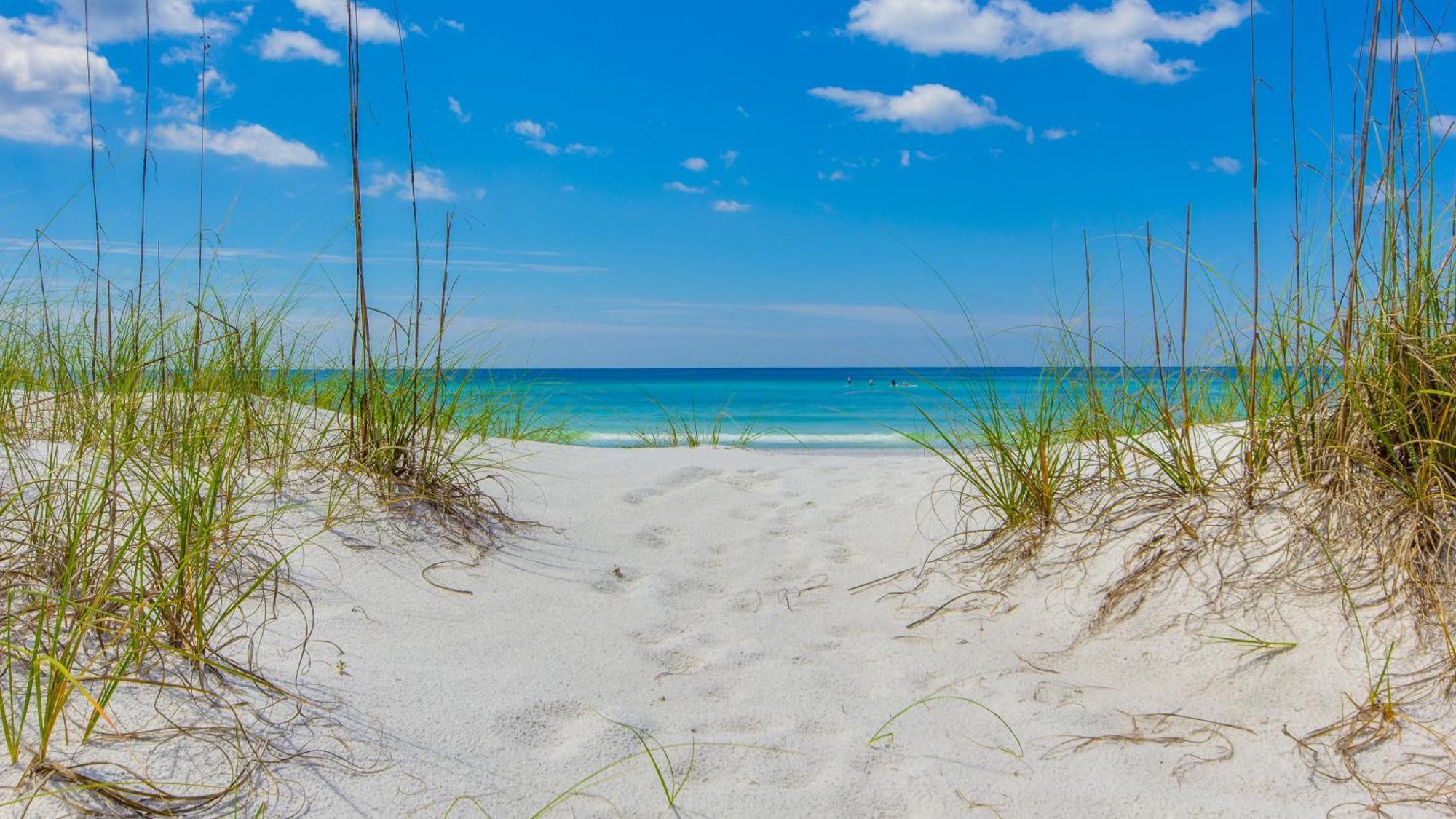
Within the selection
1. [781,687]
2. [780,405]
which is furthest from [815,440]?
[780,405]

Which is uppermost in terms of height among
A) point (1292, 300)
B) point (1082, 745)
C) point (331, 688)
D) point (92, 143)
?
point (92, 143)

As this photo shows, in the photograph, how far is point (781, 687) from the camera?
6.22 feet

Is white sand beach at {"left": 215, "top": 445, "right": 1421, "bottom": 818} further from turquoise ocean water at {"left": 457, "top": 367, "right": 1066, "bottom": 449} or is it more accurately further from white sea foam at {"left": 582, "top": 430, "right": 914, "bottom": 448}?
white sea foam at {"left": 582, "top": 430, "right": 914, "bottom": 448}

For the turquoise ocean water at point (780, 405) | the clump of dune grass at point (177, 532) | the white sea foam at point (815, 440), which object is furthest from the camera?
the white sea foam at point (815, 440)

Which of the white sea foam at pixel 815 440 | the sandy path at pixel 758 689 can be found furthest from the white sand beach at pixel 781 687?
the white sea foam at pixel 815 440

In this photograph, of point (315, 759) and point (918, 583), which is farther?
point (918, 583)

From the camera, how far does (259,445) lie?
2809 millimetres

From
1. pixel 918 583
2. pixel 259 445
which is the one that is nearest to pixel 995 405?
pixel 918 583

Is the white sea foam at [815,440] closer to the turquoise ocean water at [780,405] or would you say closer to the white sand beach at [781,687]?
the turquoise ocean water at [780,405]

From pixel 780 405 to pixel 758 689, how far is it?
55.6ft

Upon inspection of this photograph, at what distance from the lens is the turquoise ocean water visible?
286 centimetres

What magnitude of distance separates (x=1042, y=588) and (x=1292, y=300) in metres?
0.97

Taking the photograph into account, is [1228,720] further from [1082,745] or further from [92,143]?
[92,143]

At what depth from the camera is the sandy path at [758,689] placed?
4.85ft
